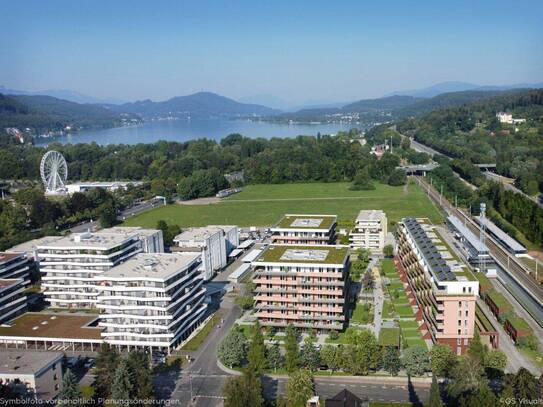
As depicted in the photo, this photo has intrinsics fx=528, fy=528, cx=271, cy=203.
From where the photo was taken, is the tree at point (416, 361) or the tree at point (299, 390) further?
the tree at point (416, 361)

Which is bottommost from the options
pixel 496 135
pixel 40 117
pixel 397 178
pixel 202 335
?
pixel 202 335

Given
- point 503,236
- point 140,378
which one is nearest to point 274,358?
point 140,378

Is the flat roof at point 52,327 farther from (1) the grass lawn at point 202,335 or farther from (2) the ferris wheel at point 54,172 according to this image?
(2) the ferris wheel at point 54,172

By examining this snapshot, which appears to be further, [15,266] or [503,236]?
[503,236]

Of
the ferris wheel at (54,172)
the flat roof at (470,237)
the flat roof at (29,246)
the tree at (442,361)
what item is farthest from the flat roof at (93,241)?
the ferris wheel at (54,172)

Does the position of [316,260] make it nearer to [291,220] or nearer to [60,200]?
[291,220]

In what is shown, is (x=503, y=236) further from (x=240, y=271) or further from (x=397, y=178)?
(x=397, y=178)
